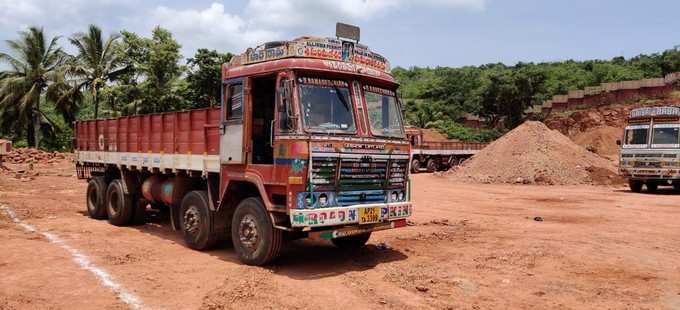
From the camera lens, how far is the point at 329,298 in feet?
20.9

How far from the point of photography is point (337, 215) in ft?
24.1

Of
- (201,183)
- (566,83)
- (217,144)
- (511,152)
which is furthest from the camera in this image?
(566,83)

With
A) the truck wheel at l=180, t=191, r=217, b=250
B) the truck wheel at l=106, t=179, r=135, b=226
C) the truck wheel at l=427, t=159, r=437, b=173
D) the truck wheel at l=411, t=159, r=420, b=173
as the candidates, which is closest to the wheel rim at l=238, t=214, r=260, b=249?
the truck wheel at l=180, t=191, r=217, b=250

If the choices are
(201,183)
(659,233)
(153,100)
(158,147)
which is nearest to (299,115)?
(201,183)

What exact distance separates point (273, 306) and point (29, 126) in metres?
43.9

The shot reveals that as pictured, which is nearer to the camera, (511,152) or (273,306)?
(273,306)

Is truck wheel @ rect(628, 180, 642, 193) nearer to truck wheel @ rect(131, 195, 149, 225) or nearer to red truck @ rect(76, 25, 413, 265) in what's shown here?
red truck @ rect(76, 25, 413, 265)

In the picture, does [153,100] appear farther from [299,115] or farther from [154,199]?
[299,115]

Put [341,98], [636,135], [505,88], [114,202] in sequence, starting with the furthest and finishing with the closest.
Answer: [505,88], [636,135], [114,202], [341,98]

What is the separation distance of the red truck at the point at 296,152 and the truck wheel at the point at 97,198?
160 inches

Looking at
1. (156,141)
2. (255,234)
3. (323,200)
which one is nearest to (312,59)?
(323,200)

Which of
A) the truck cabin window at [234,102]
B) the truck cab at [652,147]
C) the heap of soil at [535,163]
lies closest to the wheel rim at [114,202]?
the truck cabin window at [234,102]

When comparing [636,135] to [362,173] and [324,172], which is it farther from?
[324,172]

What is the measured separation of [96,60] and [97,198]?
1129 inches
